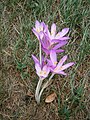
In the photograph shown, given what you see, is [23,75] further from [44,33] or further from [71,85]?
[44,33]

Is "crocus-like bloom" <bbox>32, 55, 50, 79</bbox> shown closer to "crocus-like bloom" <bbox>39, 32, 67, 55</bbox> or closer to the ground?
"crocus-like bloom" <bbox>39, 32, 67, 55</bbox>

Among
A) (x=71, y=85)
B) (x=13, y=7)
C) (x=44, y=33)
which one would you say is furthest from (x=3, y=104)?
(x=13, y=7)

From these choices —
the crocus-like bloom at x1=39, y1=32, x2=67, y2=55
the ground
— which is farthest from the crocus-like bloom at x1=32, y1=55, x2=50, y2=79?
the ground

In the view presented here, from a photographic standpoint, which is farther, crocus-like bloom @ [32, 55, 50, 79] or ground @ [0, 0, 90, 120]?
ground @ [0, 0, 90, 120]

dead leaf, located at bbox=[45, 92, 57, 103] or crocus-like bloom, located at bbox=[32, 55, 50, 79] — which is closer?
crocus-like bloom, located at bbox=[32, 55, 50, 79]

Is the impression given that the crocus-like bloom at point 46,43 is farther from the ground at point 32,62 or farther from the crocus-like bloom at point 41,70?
the ground at point 32,62

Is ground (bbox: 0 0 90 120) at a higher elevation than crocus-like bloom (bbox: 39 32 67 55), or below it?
below

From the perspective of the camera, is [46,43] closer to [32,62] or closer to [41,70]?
[41,70]

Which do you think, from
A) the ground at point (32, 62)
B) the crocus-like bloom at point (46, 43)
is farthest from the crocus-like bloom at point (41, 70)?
the ground at point (32, 62)

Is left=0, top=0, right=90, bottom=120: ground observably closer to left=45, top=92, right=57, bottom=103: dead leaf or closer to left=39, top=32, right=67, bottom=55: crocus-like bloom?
left=45, top=92, right=57, bottom=103: dead leaf

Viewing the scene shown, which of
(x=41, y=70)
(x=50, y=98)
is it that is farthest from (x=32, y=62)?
(x=41, y=70)

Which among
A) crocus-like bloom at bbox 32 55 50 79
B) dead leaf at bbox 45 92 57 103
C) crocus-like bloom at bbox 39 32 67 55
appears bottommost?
dead leaf at bbox 45 92 57 103
